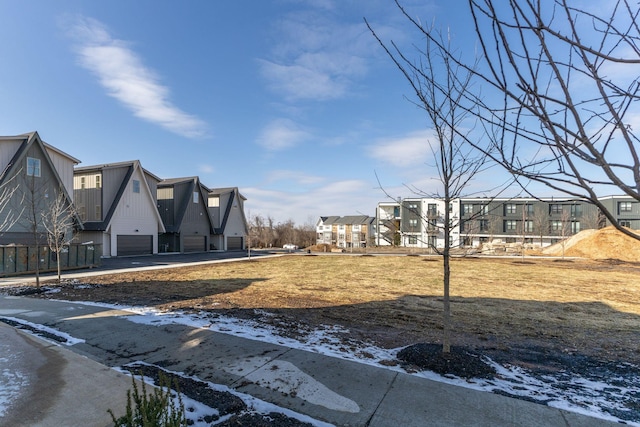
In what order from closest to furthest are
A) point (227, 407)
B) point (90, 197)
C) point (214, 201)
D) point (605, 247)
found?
point (227, 407) < point (90, 197) < point (605, 247) < point (214, 201)

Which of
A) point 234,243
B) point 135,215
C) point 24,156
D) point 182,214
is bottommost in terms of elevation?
point 234,243

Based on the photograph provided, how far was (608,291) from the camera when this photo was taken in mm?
12461

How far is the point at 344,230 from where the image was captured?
79.9 m

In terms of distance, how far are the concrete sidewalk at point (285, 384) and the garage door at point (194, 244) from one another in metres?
30.7

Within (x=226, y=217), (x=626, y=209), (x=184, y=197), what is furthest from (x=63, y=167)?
(x=626, y=209)

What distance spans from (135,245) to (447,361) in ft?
101

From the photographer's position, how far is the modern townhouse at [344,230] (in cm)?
7656

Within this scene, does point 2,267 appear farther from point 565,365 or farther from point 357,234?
point 357,234

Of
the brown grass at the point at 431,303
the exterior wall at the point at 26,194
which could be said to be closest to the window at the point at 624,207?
the brown grass at the point at 431,303

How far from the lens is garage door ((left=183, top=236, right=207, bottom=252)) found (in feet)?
116

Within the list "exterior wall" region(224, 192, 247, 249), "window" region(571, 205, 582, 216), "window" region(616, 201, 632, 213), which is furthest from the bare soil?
"window" region(616, 201, 632, 213)

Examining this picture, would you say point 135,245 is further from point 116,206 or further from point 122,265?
point 122,265

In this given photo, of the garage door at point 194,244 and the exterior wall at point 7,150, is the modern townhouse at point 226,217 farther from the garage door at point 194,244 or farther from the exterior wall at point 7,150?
the exterior wall at point 7,150

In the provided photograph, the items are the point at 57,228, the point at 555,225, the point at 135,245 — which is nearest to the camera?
the point at 57,228
